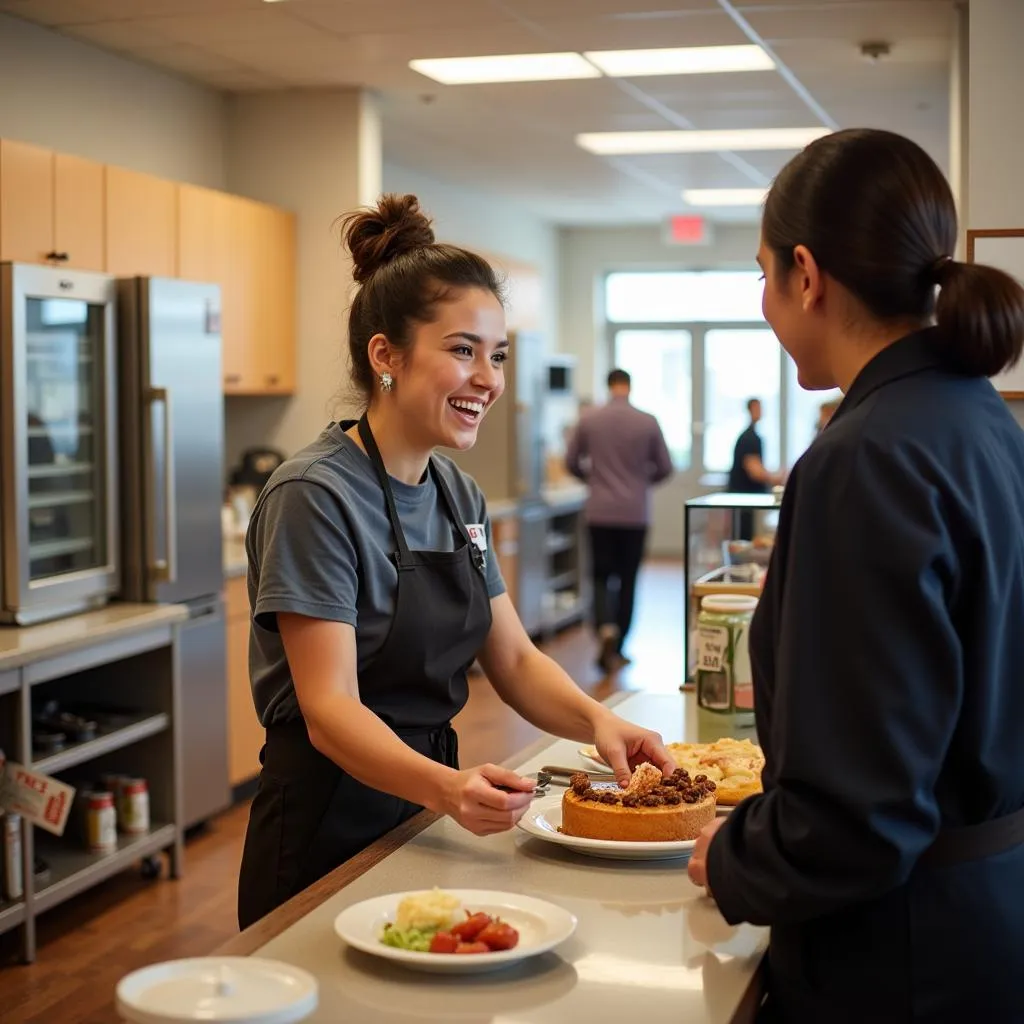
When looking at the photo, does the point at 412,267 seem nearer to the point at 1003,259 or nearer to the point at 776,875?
the point at 776,875

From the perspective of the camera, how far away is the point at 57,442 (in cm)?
418

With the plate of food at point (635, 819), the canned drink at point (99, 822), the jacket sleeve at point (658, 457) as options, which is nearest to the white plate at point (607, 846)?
the plate of food at point (635, 819)

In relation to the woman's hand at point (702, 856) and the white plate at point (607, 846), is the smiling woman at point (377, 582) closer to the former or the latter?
the white plate at point (607, 846)

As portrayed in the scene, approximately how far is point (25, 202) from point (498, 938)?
3.54m

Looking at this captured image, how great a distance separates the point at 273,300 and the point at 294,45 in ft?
3.64

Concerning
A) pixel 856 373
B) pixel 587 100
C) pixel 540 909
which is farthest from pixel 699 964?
pixel 587 100

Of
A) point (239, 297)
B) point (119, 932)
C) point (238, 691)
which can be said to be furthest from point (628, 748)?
point (239, 297)

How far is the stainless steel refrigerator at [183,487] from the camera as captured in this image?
4.36 m

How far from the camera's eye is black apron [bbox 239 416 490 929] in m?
1.93

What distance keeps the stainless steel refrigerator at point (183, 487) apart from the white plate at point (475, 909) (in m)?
3.00

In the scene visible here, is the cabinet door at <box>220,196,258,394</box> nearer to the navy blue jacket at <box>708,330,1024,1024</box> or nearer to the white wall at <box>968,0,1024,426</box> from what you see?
the white wall at <box>968,0,1024,426</box>

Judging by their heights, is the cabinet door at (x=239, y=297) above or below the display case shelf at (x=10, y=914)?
above

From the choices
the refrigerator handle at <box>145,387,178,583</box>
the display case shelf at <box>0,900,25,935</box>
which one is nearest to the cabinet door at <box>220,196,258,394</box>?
the refrigerator handle at <box>145,387,178,583</box>

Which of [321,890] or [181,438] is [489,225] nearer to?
[181,438]
